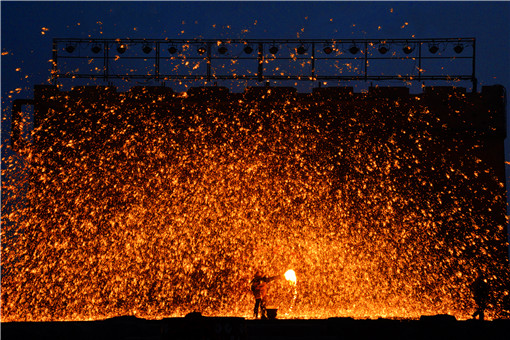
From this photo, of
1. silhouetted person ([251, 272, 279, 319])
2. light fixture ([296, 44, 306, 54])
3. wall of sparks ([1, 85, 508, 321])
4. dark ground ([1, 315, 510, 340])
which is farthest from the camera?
light fixture ([296, 44, 306, 54])

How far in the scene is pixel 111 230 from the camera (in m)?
18.7

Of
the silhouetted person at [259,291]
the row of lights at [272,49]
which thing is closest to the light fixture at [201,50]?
the row of lights at [272,49]

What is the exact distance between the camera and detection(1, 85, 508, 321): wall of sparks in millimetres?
17891

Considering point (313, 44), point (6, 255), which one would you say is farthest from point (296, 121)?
point (6, 255)

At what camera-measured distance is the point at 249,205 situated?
739 inches

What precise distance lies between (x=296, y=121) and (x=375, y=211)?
3763 mm

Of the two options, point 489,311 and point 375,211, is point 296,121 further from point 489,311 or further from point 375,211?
point 489,311

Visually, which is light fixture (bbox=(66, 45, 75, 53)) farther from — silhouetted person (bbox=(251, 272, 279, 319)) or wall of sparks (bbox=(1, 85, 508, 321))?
silhouetted person (bbox=(251, 272, 279, 319))

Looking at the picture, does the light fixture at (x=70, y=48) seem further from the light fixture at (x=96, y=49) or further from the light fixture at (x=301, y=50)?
the light fixture at (x=301, y=50)

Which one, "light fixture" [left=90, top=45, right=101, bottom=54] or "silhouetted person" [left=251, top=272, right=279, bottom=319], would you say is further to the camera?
"light fixture" [left=90, top=45, right=101, bottom=54]

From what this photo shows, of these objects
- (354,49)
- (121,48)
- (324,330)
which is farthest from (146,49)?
(324,330)

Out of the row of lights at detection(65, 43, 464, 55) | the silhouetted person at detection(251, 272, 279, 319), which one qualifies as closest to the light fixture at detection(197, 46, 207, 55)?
the row of lights at detection(65, 43, 464, 55)

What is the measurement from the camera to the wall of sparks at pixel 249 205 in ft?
58.7

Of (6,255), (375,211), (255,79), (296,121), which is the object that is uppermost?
(255,79)
